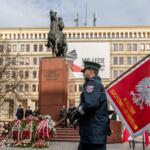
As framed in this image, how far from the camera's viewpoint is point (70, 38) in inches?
3925

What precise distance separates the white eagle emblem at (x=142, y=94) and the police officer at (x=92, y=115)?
0.45m

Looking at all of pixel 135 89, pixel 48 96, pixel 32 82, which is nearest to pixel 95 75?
pixel 135 89

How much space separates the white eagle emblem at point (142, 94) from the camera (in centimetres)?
596

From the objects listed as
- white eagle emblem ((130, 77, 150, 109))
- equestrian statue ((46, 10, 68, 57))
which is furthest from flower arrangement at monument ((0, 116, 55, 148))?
white eagle emblem ((130, 77, 150, 109))

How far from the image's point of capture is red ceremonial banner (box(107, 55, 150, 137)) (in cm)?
597

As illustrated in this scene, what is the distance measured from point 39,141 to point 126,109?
1055 centimetres

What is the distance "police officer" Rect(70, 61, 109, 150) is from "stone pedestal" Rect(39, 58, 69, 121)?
18.3m

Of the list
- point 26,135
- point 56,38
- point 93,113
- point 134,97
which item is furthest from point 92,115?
point 56,38

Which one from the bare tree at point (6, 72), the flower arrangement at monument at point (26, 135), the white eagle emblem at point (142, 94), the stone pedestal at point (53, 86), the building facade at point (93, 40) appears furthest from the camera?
the building facade at point (93, 40)

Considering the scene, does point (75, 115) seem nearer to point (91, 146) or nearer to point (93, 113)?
point (93, 113)

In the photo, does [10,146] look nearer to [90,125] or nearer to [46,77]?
[46,77]

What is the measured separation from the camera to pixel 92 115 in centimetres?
570

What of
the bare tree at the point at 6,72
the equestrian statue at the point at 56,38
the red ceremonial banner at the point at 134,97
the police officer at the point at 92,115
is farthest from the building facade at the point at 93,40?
the police officer at the point at 92,115

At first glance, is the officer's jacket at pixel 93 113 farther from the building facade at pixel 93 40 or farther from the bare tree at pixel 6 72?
the building facade at pixel 93 40
